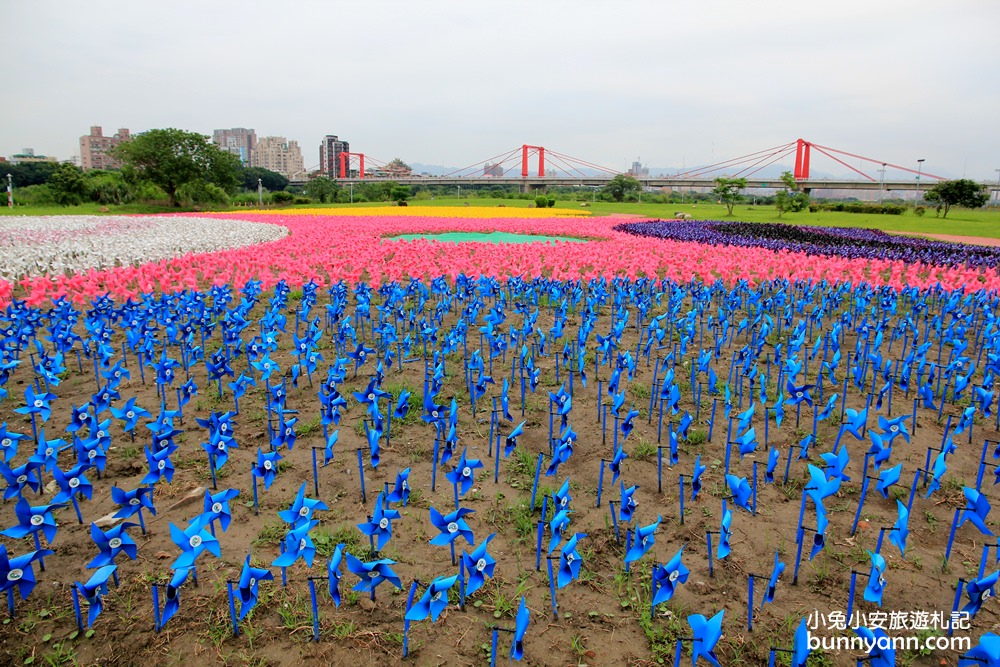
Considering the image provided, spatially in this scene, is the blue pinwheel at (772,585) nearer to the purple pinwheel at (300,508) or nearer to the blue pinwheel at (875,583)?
the blue pinwheel at (875,583)

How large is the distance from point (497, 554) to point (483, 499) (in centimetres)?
56

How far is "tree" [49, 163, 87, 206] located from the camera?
160 ft

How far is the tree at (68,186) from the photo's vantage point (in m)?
48.8

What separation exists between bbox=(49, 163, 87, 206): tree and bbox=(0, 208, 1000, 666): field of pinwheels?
51280mm

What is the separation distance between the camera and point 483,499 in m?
3.83

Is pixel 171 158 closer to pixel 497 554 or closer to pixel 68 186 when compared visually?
pixel 68 186

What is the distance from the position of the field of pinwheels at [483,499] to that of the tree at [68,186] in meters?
51.3

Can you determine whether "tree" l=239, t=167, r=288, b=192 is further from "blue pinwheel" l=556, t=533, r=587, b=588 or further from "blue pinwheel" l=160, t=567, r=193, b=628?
"blue pinwheel" l=556, t=533, r=587, b=588

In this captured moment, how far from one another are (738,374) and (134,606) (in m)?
5.31

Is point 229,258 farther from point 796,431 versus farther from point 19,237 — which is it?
point 796,431

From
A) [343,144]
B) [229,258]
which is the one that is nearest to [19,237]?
[229,258]

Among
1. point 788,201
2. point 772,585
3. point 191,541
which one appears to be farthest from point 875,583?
point 788,201

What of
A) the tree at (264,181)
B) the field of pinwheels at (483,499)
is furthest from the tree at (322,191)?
the field of pinwheels at (483,499)

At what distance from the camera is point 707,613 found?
2869mm
